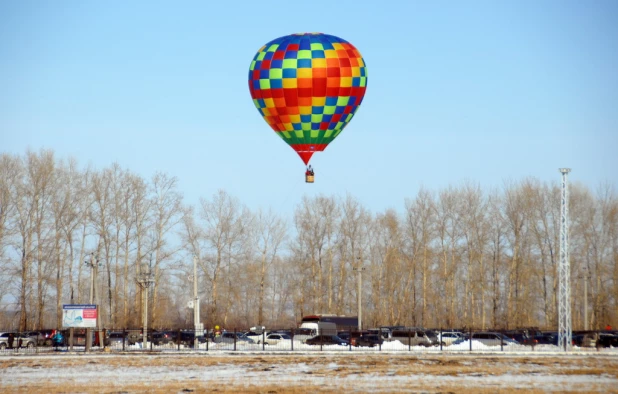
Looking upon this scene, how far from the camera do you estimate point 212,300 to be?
3216 inches

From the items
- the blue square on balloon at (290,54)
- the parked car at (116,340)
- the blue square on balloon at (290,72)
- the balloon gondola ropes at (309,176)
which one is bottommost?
the parked car at (116,340)

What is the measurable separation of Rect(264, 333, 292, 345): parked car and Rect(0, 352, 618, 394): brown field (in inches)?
416

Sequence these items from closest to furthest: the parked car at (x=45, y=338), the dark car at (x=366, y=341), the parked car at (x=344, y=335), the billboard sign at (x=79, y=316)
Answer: the billboard sign at (x=79, y=316) < the dark car at (x=366, y=341) < the parked car at (x=45, y=338) < the parked car at (x=344, y=335)

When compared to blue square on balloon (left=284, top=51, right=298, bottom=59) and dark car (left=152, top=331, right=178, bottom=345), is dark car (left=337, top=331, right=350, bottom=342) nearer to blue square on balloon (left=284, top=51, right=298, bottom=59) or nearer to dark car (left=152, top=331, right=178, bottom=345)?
dark car (left=152, top=331, right=178, bottom=345)

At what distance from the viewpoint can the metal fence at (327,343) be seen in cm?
4953

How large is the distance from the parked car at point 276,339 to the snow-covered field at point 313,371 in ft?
25.7

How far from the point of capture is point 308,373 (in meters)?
33.6

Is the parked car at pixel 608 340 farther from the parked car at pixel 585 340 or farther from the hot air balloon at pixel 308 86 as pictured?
the hot air balloon at pixel 308 86

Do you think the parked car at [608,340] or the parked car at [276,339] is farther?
the parked car at [276,339]

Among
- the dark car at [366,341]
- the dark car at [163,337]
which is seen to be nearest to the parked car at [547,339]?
the dark car at [366,341]

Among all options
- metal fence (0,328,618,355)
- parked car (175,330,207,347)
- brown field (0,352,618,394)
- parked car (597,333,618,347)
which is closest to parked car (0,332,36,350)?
metal fence (0,328,618,355)

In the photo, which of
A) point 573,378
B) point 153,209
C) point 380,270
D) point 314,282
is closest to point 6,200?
point 153,209

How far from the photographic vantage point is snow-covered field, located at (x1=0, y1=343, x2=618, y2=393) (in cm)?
2869

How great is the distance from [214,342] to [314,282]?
30.1m
